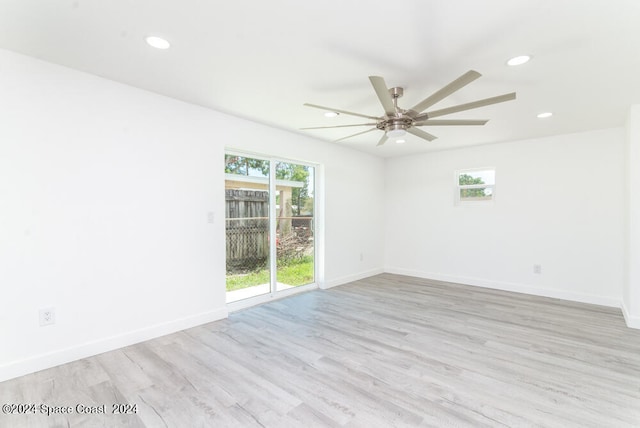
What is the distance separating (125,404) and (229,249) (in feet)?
6.59

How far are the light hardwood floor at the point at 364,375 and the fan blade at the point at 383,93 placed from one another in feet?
6.73

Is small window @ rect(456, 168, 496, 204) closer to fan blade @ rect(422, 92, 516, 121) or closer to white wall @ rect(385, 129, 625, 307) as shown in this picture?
white wall @ rect(385, 129, 625, 307)

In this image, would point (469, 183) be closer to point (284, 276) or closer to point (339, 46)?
point (284, 276)

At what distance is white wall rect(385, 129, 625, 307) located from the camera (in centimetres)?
415

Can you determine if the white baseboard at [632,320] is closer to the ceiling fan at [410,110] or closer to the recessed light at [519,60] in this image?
the ceiling fan at [410,110]

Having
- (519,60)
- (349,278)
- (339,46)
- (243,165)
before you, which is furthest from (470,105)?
(349,278)

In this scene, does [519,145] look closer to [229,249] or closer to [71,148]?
[229,249]

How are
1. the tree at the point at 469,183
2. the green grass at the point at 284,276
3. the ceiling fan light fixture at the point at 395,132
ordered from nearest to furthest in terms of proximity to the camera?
the ceiling fan light fixture at the point at 395,132, the green grass at the point at 284,276, the tree at the point at 469,183

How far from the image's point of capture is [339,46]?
2.11 metres

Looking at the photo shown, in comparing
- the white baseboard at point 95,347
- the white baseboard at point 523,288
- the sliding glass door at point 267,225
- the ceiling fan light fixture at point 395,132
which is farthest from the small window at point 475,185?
the white baseboard at point 95,347

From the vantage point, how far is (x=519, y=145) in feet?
15.6

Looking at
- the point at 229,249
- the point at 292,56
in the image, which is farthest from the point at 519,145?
the point at 229,249

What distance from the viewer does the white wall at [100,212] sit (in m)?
2.26

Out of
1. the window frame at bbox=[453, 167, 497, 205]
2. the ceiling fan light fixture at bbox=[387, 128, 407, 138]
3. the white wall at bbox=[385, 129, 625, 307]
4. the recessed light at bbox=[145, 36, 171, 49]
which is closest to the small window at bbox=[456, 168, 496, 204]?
the window frame at bbox=[453, 167, 497, 205]
